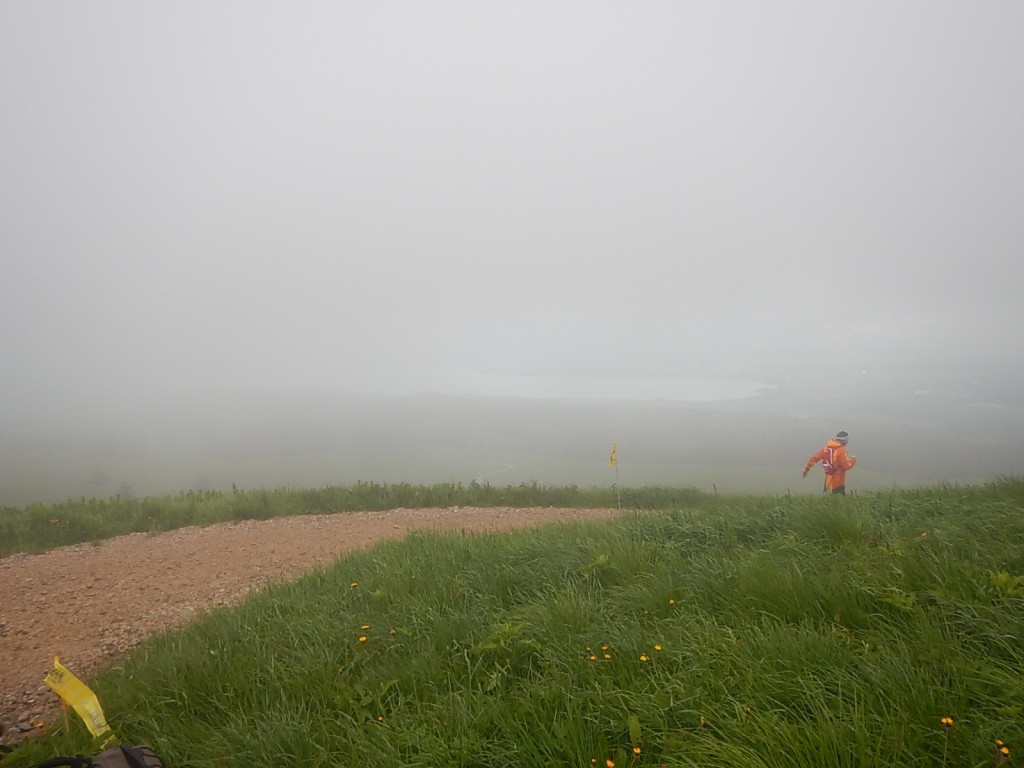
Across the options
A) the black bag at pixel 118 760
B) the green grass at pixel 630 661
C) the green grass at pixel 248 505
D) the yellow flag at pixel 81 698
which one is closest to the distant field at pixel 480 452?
the green grass at pixel 248 505

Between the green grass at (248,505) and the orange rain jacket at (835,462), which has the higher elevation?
the orange rain jacket at (835,462)

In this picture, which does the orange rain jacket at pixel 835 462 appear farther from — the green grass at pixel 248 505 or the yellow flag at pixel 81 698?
the yellow flag at pixel 81 698

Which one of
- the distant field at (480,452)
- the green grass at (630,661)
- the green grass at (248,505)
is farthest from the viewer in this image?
the distant field at (480,452)

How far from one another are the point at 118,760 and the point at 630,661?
10.3 ft

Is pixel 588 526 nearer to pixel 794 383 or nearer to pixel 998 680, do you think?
pixel 998 680

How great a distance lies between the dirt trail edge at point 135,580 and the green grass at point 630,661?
1402 millimetres

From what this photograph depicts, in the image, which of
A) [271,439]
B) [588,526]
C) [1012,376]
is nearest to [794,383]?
[1012,376]

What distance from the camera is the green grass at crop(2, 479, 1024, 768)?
7.29 ft

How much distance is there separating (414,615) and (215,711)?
155cm

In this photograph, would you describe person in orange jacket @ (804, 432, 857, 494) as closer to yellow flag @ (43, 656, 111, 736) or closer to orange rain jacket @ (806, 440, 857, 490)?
orange rain jacket @ (806, 440, 857, 490)

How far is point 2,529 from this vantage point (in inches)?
395

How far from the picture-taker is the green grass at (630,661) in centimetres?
222

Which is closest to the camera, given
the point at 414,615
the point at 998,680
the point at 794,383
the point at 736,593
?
the point at 998,680

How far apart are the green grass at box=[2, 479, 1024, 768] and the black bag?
0.19 meters
